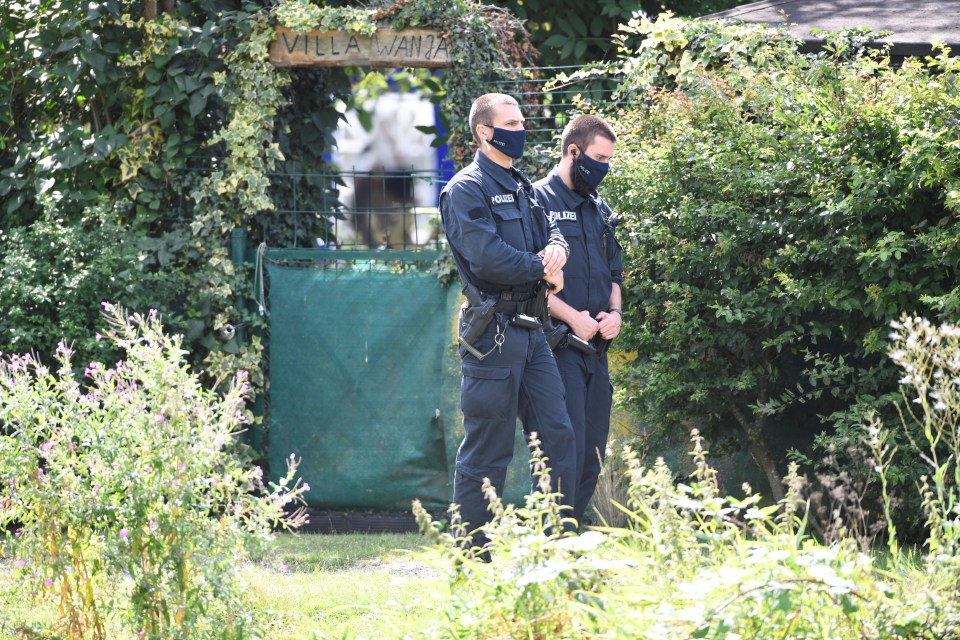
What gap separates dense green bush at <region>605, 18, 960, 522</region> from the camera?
5539 millimetres

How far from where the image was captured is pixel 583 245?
560cm

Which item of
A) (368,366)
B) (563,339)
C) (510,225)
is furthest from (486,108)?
(368,366)

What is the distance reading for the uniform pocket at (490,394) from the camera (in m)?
4.98

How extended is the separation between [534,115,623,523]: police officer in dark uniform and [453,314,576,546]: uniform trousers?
32cm

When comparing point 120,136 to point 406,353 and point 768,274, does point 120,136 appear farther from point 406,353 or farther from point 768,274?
point 768,274

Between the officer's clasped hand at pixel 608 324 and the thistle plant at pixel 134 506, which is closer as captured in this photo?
the thistle plant at pixel 134 506

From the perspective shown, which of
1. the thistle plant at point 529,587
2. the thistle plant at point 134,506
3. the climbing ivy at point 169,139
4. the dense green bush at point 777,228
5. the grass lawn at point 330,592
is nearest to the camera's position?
the thistle plant at point 529,587

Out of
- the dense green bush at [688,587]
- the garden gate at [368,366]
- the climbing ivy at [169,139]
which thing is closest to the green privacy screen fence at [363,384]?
the garden gate at [368,366]

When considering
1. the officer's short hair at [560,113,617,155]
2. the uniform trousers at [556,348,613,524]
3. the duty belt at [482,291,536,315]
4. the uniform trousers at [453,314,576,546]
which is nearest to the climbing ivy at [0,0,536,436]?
the officer's short hair at [560,113,617,155]

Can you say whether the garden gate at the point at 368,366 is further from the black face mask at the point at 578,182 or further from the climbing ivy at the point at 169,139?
the black face mask at the point at 578,182

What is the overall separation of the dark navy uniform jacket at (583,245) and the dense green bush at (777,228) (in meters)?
0.56

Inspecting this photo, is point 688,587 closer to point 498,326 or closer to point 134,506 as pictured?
point 134,506

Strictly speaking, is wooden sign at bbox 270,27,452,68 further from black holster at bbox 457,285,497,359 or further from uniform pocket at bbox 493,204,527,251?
black holster at bbox 457,285,497,359

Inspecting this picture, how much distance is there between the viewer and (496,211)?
5148mm
